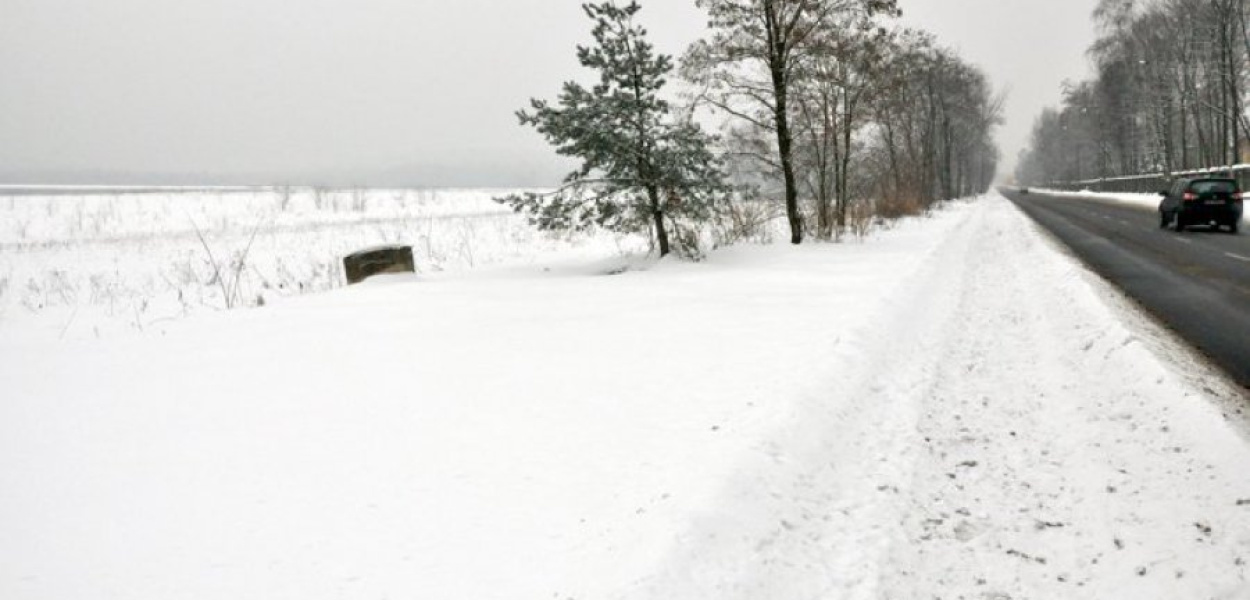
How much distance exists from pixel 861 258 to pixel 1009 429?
9.15 meters

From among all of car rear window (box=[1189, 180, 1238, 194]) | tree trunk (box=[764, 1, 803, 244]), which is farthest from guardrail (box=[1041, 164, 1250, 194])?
tree trunk (box=[764, 1, 803, 244])

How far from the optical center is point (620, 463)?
3.49 metres

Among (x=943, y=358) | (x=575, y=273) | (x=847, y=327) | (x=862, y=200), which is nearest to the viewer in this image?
(x=943, y=358)

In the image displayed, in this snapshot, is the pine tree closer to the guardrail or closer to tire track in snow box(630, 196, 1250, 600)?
tire track in snow box(630, 196, 1250, 600)

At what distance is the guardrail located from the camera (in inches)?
1222

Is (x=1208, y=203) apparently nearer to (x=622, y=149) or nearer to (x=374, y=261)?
(x=622, y=149)

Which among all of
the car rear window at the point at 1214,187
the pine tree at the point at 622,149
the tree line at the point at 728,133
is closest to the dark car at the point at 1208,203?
the car rear window at the point at 1214,187

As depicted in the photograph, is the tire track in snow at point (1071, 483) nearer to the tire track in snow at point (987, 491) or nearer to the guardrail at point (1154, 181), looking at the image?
the tire track in snow at point (987, 491)

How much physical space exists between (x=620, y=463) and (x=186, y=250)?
18312mm

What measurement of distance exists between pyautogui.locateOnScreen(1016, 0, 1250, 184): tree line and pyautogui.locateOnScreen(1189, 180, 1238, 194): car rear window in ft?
55.3

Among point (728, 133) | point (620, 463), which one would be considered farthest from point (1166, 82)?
point (620, 463)

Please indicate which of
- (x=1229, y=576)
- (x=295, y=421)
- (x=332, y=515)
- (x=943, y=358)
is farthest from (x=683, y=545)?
(x=943, y=358)

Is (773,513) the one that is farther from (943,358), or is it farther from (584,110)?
(584,110)

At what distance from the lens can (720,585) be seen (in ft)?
8.55
